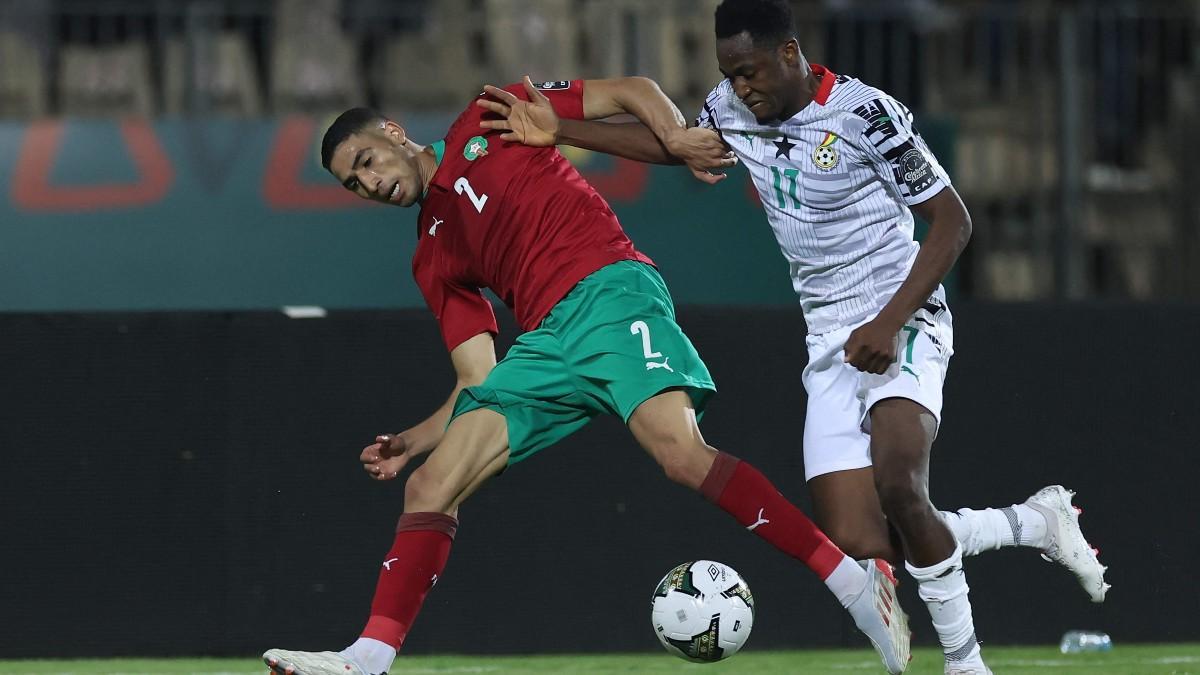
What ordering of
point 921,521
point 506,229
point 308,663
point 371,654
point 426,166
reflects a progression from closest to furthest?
1. point 308,663
2. point 371,654
3. point 921,521
4. point 506,229
5. point 426,166

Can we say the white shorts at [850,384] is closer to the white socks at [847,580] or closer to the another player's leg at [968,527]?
the another player's leg at [968,527]

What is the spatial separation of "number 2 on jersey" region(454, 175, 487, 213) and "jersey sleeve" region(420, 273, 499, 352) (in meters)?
0.27

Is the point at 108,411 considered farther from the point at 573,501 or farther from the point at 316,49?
the point at 316,49

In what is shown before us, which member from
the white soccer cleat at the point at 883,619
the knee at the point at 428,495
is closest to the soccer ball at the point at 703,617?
the white soccer cleat at the point at 883,619

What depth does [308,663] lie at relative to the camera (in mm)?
4391

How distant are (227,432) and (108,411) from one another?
1.42ft

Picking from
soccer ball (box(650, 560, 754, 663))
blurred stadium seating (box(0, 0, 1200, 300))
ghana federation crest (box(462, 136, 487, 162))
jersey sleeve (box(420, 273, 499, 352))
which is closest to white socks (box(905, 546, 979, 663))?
soccer ball (box(650, 560, 754, 663))

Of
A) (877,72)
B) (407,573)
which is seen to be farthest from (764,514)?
(877,72)

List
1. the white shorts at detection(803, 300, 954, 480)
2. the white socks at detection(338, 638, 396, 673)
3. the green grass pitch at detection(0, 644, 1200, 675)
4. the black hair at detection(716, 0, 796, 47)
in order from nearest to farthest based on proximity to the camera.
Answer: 1. the white socks at detection(338, 638, 396, 673)
2. the black hair at detection(716, 0, 796, 47)
3. the white shorts at detection(803, 300, 954, 480)
4. the green grass pitch at detection(0, 644, 1200, 675)

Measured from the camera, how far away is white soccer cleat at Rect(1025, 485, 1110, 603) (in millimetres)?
5168

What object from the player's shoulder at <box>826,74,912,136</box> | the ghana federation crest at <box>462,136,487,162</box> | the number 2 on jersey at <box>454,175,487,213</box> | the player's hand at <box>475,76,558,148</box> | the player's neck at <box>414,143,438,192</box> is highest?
the player's shoulder at <box>826,74,912,136</box>

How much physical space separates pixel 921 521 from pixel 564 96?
163 centimetres

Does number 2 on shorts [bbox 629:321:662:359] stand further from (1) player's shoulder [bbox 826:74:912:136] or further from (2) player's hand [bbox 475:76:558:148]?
(1) player's shoulder [bbox 826:74:912:136]

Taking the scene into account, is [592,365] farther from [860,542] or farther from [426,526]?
[860,542]
